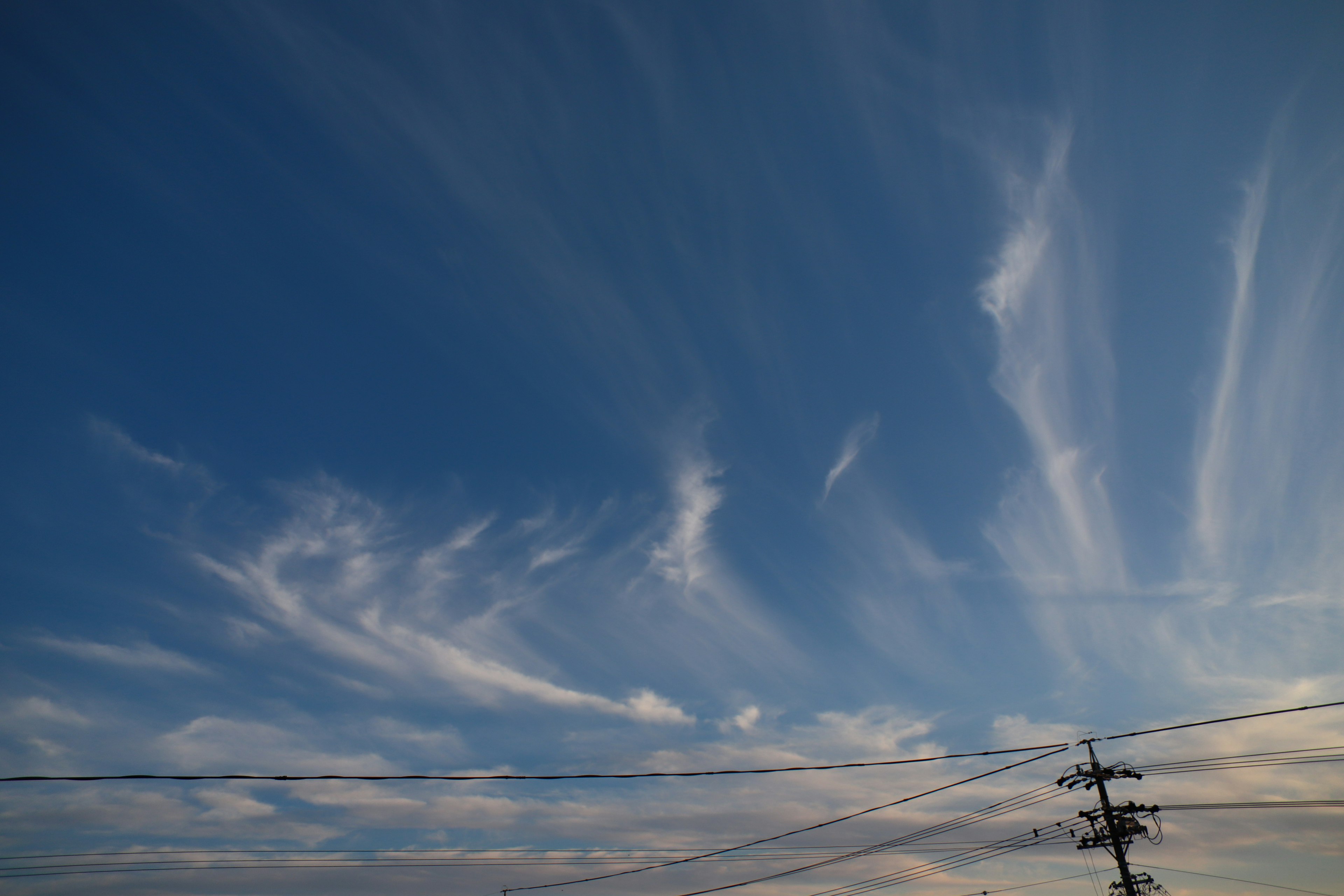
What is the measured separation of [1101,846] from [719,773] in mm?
22463

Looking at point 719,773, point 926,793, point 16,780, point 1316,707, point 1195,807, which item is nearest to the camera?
point 16,780

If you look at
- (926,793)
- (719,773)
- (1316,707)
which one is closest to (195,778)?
(719,773)

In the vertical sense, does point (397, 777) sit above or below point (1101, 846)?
above

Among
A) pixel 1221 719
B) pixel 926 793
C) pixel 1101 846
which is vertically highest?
pixel 1221 719

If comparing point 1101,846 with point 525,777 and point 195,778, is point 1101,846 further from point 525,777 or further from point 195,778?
point 195,778

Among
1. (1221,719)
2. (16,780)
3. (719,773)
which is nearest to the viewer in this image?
(16,780)

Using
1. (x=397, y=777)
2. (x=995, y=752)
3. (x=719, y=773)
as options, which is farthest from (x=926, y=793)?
(x=397, y=777)

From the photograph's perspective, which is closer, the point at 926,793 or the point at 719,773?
the point at 719,773

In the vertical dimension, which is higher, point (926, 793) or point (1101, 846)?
point (926, 793)

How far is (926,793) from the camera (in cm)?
2602

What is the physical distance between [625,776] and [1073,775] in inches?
881

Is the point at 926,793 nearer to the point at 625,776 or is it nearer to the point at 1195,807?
the point at 625,776

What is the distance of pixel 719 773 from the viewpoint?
23.2 m

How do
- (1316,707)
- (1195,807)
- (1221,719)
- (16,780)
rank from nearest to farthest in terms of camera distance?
(16,780) < (1316,707) < (1221,719) < (1195,807)
